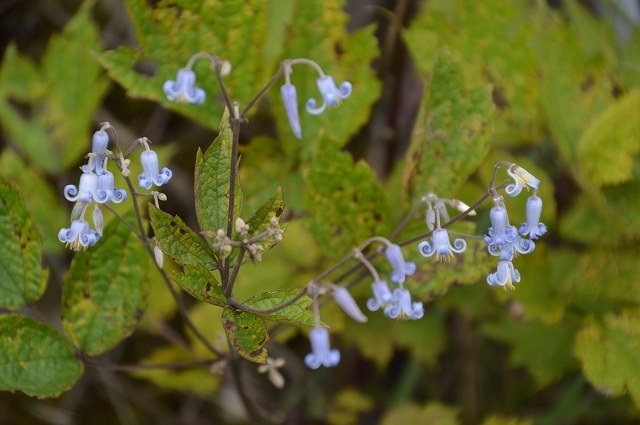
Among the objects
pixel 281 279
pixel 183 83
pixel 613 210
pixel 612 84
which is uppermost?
pixel 183 83

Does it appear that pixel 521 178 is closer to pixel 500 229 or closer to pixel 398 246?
pixel 500 229

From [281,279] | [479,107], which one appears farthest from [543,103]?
[281,279]

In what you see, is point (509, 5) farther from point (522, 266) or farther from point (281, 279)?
point (281, 279)

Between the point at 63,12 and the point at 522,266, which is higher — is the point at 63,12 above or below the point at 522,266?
above

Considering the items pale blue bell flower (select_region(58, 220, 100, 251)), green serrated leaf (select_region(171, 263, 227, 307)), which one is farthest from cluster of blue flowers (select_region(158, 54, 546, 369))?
pale blue bell flower (select_region(58, 220, 100, 251))

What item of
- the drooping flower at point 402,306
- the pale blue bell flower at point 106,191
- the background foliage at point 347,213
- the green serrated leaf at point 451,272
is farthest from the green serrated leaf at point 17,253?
the green serrated leaf at point 451,272

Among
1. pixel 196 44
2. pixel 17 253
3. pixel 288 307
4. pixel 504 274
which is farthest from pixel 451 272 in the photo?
pixel 17 253

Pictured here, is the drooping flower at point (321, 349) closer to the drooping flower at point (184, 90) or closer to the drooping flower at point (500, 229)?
the drooping flower at point (500, 229)
